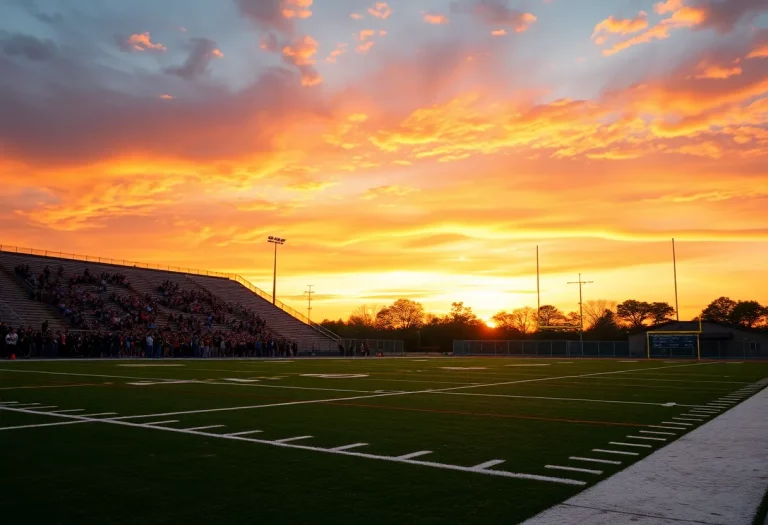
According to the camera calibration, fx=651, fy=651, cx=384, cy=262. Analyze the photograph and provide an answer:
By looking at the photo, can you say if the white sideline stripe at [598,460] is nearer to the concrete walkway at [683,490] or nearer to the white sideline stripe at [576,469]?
the concrete walkway at [683,490]

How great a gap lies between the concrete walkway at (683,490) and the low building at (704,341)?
4618 centimetres

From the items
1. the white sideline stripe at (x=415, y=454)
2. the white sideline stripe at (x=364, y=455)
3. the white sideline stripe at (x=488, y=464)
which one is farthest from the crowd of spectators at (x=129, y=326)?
the white sideline stripe at (x=488, y=464)

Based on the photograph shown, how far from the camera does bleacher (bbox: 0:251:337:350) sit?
3984 centimetres

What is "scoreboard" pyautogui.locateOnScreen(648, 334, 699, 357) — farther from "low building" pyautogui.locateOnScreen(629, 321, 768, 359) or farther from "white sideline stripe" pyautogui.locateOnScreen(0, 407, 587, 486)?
"white sideline stripe" pyautogui.locateOnScreen(0, 407, 587, 486)

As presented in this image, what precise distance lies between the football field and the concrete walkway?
0.26 meters

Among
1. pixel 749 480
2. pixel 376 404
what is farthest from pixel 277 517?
pixel 376 404

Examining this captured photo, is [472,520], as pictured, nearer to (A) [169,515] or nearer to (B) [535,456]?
(A) [169,515]

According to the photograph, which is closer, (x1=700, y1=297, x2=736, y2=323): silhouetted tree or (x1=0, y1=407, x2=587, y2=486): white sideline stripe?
(x1=0, y1=407, x2=587, y2=486): white sideline stripe

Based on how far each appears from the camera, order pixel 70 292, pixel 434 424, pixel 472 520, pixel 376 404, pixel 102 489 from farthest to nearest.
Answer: pixel 70 292 → pixel 376 404 → pixel 434 424 → pixel 102 489 → pixel 472 520

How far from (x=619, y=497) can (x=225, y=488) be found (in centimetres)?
322

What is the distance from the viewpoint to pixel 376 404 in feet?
40.9

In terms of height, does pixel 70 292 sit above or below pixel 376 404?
above

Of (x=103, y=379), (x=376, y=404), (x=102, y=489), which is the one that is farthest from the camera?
(x=103, y=379)

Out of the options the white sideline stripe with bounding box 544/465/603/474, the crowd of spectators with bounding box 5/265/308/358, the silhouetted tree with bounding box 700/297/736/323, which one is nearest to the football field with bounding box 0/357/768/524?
the white sideline stripe with bounding box 544/465/603/474
